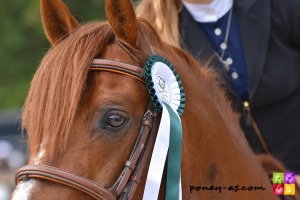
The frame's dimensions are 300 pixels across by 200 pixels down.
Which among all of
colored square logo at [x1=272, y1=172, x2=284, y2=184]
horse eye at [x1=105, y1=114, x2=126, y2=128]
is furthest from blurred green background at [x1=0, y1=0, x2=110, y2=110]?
horse eye at [x1=105, y1=114, x2=126, y2=128]

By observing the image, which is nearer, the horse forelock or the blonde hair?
the horse forelock

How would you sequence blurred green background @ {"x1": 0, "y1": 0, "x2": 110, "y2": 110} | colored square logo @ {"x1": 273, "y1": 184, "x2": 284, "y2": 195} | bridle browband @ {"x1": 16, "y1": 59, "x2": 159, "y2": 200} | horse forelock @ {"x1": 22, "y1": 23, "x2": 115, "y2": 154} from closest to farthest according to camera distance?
bridle browband @ {"x1": 16, "y1": 59, "x2": 159, "y2": 200}, horse forelock @ {"x1": 22, "y1": 23, "x2": 115, "y2": 154}, colored square logo @ {"x1": 273, "y1": 184, "x2": 284, "y2": 195}, blurred green background @ {"x1": 0, "y1": 0, "x2": 110, "y2": 110}

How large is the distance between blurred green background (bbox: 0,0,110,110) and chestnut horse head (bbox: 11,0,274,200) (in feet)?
36.8

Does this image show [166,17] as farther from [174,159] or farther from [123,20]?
[174,159]

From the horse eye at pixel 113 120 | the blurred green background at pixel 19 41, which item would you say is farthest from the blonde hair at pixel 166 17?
the blurred green background at pixel 19 41

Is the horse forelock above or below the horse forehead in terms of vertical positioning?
below

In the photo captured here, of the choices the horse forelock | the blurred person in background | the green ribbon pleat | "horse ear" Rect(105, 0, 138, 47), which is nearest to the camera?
the horse forelock

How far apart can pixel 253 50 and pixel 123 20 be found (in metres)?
1.14

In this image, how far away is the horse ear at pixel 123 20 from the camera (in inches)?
116

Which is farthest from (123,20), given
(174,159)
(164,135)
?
(174,159)

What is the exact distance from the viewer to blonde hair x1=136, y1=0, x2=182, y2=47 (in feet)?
13.2

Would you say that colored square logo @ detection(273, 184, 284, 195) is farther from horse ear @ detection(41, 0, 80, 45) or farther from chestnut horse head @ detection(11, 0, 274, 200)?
horse ear @ detection(41, 0, 80, 45)

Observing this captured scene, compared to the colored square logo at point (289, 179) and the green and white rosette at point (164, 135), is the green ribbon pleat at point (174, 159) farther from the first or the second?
the colored square logo at point (289, 179)

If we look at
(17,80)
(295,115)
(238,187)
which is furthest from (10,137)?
(238,187)
